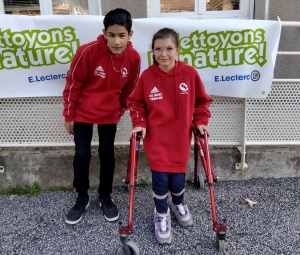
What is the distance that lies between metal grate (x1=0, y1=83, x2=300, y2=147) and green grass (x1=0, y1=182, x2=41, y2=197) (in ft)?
1.62

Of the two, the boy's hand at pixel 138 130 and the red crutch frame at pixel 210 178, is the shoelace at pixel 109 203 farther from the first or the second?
the red crutch frame at pixel 210 178

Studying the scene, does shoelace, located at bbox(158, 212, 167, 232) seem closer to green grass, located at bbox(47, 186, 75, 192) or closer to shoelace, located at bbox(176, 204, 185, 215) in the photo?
shoelace, located at bbox(176, 204, 185, 215)

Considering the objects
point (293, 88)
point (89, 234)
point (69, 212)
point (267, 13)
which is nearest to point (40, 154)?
point (69, 212)

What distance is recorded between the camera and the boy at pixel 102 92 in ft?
9.68

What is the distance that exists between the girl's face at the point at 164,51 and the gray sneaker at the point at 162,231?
137 cm

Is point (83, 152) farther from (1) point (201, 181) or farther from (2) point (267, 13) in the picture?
(2) point (267, 13)

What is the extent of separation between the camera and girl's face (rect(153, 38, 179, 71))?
2.70 meters

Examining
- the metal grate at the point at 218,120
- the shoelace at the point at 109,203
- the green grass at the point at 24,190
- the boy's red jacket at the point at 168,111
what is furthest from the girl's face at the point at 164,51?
the green grass at the point at 24,190

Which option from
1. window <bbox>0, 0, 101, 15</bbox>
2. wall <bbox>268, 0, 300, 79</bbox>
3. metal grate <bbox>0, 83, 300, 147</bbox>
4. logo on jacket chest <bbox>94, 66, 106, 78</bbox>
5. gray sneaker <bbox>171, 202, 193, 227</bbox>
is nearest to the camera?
logo on jacket chest <bbox>94, 66, 106, 78</bbox>

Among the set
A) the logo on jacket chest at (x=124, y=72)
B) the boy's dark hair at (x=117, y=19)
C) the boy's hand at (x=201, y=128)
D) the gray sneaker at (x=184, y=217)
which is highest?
the boy's dark hair at (x=117, y=19)

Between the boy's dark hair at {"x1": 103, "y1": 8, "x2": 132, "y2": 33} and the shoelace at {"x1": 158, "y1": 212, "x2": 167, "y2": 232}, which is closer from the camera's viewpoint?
the boy's dark hair at {"x1": 103, "y1": 8, "x2": 132, "y2": 33}

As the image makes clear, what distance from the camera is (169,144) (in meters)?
2.93

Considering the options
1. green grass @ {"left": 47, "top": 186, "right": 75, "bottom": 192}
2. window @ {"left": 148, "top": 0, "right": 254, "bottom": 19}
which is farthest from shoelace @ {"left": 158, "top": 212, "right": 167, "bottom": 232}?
window @ {"left": 148, "top": 0, "right": 254, "bottom": 19}

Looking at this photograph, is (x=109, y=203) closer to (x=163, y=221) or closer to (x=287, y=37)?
(x=163, y=221)
